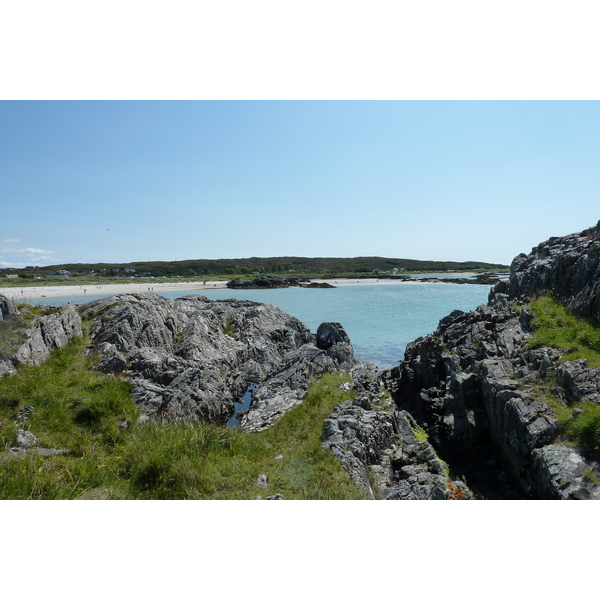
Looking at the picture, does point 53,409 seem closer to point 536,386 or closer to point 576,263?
point 536,386

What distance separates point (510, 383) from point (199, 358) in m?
14.6

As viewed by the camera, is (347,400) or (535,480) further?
(347,400)

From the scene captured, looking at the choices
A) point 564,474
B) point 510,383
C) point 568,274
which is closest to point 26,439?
point 564,474

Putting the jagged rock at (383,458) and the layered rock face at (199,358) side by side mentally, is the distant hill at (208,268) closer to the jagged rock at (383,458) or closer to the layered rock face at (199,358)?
the layered rock face at (199,358)

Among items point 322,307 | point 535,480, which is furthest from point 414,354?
point 322,307

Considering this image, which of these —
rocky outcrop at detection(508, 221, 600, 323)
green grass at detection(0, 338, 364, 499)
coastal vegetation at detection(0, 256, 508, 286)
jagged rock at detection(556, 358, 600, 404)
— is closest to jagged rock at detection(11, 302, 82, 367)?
green grass at detection(0, 338, 364, 499)

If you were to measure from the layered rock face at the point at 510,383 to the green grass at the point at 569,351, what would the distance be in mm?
258

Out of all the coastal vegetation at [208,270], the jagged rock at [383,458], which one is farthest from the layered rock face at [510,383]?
the coastal vegetation at [208,270]

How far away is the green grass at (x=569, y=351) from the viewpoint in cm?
820

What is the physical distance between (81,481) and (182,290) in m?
76.5

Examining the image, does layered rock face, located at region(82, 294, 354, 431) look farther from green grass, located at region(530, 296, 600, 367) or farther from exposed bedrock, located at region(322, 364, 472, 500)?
green grass, located at region(530, 296, 600, 367)

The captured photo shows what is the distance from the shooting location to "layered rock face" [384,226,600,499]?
8927 mm

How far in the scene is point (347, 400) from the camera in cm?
1195

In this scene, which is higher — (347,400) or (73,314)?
(73,314)
